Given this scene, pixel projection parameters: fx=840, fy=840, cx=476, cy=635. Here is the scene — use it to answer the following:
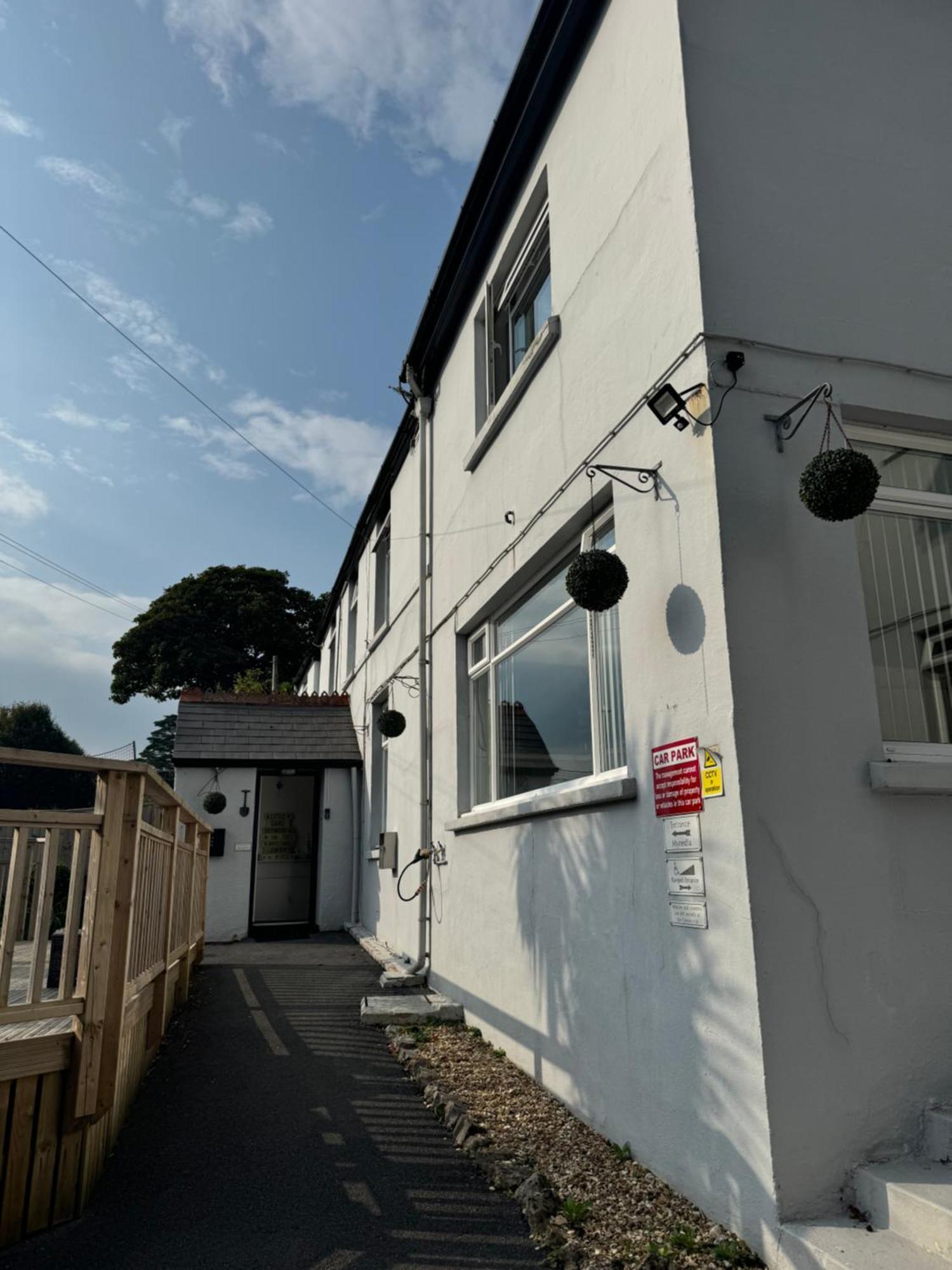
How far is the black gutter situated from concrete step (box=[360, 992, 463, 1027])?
20.7 feet

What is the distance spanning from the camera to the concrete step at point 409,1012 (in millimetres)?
6762

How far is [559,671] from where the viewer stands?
557 centimetres

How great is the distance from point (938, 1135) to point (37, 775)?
42.8 meters

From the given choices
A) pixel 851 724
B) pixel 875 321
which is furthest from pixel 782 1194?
pixel 875 321

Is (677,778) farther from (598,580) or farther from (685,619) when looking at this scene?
(598,580)

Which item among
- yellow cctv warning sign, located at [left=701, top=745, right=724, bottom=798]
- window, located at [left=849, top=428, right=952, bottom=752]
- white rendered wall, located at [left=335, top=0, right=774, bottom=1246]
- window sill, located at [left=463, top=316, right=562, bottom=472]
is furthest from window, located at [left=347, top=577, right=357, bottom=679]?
yellow cctv warning sign, located at [left=701, top=745, right=724, bottom=798]

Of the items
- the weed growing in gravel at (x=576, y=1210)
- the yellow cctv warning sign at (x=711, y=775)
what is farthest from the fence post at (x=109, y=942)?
the yellow cctv warning sign at (x=711, y=775)

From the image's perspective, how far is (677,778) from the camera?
366 centimetres

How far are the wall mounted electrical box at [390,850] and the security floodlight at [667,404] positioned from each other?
23.3ft

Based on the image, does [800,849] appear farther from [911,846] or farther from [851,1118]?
[851,1118]

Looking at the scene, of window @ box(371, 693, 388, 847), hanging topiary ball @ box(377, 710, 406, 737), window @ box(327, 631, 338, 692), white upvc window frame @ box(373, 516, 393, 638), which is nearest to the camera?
hanging topiary ball @ box(377, 710, 406, 737)

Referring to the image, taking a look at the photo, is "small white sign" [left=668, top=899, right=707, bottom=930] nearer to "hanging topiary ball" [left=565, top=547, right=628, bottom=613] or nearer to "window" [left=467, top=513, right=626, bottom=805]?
"window" [left=467, top=513, right=626, bottom=805]

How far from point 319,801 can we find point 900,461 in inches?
443

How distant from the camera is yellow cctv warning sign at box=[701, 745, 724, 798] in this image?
3.34 m
